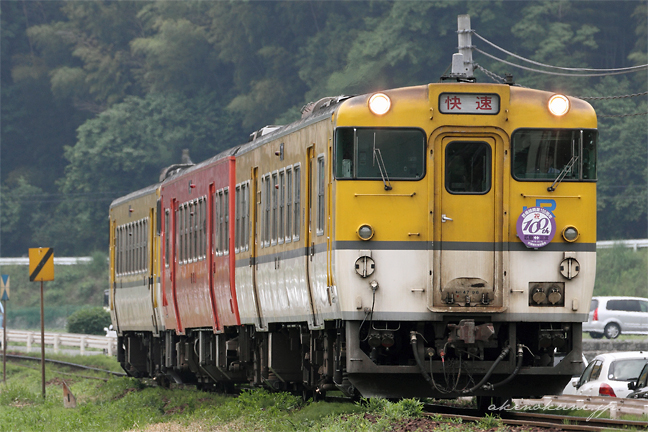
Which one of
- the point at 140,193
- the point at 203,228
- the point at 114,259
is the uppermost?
the point at 140,193

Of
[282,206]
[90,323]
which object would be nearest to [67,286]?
[90,323]

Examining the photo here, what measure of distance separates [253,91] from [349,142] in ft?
226

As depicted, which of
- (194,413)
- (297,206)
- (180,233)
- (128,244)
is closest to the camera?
(297,206)

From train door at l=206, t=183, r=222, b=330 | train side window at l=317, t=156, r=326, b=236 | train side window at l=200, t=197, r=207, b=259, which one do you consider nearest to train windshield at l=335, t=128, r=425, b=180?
train side window at l=317, t=156, r=326, b=236

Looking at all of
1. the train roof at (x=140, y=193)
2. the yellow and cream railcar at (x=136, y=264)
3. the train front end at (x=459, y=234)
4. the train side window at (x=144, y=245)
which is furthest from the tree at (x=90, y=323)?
the train front end at (x=459, y=234)

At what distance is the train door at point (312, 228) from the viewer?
46.9 ft

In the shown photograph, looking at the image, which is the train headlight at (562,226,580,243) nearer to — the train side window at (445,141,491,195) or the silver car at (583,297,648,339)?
the train side window at (445,141,491,195)

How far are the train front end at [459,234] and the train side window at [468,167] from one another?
0.01m

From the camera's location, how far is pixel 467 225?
13.2 meters

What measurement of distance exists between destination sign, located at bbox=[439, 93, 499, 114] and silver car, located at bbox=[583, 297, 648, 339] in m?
27.3

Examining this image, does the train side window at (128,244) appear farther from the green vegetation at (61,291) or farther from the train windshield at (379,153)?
the green vegetation at (61,291)

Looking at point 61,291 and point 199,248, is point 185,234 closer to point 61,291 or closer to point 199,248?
point 199,248

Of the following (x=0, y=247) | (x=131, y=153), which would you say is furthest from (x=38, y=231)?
(x=131, y=153)

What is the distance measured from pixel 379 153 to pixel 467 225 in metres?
1.13
